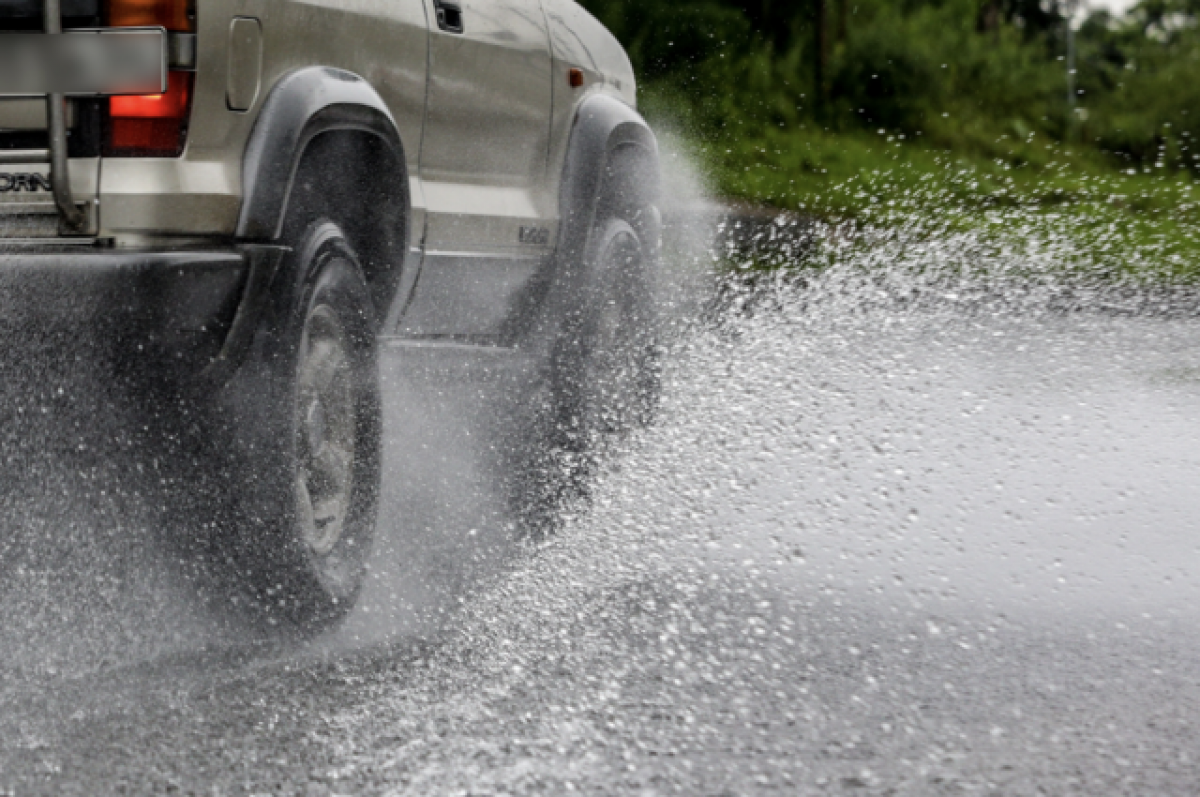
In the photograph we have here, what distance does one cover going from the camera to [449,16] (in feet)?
17.1

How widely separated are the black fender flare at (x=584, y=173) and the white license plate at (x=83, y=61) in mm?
2255

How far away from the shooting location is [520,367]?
6094 mm

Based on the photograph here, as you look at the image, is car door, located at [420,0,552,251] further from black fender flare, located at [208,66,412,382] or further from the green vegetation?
the green vegetation

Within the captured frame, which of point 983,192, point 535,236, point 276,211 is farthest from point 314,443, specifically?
point 983,192

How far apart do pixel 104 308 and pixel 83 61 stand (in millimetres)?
500

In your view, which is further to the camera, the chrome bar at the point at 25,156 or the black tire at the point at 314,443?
the black tire at the point at 314,443

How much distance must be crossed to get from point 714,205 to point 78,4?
9491mm

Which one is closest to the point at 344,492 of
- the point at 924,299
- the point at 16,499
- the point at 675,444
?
the point at 16,499

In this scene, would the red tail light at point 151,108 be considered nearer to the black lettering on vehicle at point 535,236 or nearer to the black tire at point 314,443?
the black tire at point 314,443

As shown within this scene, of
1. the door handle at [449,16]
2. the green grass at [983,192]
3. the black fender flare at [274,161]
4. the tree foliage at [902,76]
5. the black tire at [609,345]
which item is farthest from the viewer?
the tree foliage at [902,76]

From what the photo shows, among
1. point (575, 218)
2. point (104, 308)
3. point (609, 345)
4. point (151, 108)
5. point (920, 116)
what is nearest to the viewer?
point (104, 308)

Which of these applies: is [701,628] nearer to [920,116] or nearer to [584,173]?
[584,173]

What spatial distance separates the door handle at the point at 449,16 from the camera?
5.16 metres

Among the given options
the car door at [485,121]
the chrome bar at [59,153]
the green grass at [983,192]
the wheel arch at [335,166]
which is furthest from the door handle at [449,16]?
the green grass at [983,192]
